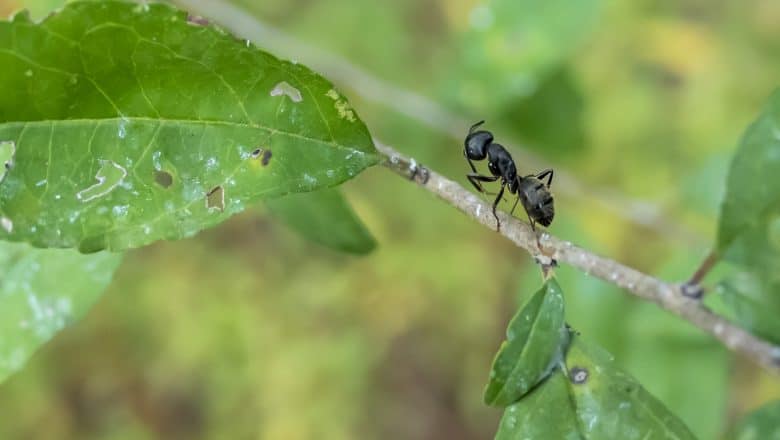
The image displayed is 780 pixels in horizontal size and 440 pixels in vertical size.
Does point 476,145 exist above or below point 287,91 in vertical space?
below

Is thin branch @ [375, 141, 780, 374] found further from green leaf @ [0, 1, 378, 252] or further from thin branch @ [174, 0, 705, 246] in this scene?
thin branch @ [174, 0, 705, 246]

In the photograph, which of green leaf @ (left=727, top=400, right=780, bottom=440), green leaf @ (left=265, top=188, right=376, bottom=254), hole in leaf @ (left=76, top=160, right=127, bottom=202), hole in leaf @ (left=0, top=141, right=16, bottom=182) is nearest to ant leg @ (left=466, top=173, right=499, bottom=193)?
green leaf @ (left=265, top=188, right=376, bottom=254)

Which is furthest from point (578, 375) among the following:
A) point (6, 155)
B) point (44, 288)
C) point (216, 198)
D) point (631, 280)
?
point (44, 288)

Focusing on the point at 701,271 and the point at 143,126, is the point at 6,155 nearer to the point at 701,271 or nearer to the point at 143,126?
the point at 143,126

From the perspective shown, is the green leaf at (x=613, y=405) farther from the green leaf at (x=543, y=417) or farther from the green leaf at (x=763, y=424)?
the green leaf at (x=763, y=424)

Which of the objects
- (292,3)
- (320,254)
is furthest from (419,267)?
(292,3)

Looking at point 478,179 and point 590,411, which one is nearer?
point 590,411

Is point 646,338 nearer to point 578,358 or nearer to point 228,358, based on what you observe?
point 578,358

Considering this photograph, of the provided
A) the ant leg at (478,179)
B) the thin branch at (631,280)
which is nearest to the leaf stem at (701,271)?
the thin branch at (631,280)
